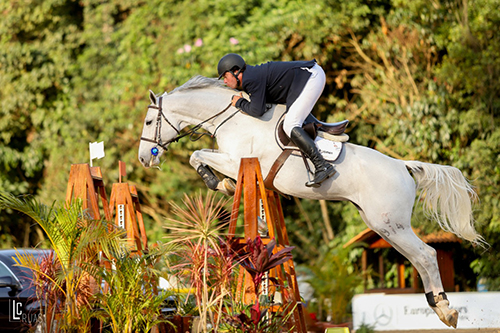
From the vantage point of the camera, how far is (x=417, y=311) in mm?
8570

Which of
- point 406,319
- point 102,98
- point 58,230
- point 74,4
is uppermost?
point 74,4

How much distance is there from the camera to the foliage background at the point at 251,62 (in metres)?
11.1

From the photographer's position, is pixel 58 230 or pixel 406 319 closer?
pixel 58 230

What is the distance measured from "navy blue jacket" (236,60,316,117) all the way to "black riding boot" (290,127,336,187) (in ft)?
1.17

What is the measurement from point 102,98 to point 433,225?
327 inches

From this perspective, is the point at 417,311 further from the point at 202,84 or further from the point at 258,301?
the point at 202,84

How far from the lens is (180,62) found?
12.9 metres

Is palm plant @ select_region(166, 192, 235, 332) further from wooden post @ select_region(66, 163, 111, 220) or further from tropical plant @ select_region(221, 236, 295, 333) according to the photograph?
wooden post @ select_region(66, 163, 111, 220)

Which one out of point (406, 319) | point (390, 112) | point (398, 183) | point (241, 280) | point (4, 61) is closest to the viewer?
point (241, 280)

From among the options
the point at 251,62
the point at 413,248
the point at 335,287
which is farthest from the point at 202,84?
the point at 251,62

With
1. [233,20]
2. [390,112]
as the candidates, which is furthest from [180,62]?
[390,112]

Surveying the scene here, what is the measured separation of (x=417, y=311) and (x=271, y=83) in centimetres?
461

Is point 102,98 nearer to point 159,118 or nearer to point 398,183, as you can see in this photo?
point 159,118

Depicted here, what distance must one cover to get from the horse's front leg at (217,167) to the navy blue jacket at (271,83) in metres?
0.50
